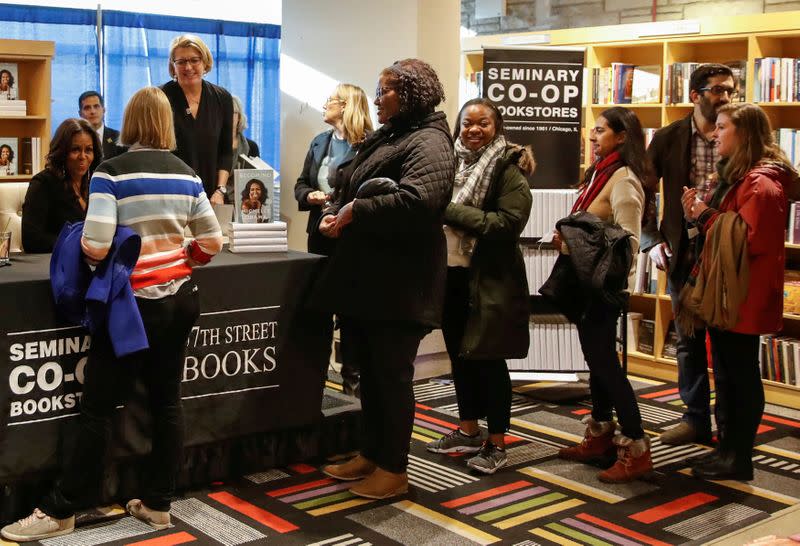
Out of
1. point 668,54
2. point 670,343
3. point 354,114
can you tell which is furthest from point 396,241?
point 668,54

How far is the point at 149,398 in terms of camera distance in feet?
10.9

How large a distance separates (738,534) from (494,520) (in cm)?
168

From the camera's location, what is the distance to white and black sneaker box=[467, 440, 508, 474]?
3965 mm

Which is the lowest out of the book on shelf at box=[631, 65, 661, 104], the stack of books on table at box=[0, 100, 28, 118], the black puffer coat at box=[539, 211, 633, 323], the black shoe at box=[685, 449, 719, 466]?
the black shoe at box=[685, 449, 719, 466]

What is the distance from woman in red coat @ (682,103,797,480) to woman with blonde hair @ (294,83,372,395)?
1.81 meters

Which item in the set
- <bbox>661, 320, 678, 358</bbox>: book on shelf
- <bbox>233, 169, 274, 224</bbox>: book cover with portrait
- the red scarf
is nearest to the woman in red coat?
the red scarf

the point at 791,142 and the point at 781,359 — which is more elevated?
the point at 791,142

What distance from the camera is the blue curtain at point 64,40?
8.00 meters

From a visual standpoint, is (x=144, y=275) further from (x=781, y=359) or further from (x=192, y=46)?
(x=781, y=359)

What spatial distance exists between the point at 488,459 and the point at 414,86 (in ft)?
4.99

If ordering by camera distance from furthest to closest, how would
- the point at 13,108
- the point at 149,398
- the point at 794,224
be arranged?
the point at 13,108 → the point at 794,224 → the point at 149,398

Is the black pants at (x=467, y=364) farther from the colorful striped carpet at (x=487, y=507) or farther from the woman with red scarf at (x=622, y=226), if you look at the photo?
the woman with red scarf at (x=622, y=226)

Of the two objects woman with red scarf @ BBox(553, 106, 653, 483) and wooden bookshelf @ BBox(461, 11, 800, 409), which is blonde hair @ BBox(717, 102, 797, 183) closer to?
woman with red scarf @ BBox(553, 106, 653, 483)

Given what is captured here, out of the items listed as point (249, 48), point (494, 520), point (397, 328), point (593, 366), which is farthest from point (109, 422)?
point (249, 48)
